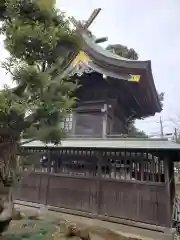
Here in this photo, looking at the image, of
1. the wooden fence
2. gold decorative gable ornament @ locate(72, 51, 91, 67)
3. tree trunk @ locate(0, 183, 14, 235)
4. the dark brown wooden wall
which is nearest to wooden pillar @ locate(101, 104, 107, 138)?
the wooden fence

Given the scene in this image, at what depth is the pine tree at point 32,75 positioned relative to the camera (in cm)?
430

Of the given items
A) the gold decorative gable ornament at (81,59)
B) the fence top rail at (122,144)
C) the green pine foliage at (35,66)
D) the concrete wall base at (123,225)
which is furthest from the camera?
the gold decorative gable ornament at (81,59)

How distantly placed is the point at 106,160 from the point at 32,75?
16.2ft

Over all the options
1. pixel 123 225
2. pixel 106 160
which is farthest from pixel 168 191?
pixel 106 160

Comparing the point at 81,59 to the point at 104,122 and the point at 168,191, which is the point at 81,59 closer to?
the point at 104,122

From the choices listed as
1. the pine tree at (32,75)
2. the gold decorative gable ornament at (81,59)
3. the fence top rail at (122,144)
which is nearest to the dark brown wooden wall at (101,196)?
the fence top rail at (122,144)

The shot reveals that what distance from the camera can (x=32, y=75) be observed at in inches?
169

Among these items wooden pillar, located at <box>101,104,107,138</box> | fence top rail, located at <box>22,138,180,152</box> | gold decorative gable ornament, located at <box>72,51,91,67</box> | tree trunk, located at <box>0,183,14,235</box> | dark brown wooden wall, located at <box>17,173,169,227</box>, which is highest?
gold decorative gable ornament, located at <box>72,51,91,67</box>

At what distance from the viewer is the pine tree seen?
4.30m

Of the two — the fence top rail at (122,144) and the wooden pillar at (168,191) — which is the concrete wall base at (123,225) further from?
the fence top rail at (122,144)

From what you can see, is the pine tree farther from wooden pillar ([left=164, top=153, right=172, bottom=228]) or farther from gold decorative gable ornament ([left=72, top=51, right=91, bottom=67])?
gold decorative gable ornament ([left=72, top=51, right=91, bottom=67])

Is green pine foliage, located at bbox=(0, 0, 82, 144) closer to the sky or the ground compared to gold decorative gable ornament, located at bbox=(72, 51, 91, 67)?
closer to the ground

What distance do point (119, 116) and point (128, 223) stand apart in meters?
5.62

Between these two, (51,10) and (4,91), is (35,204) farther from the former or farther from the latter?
(51,10)
